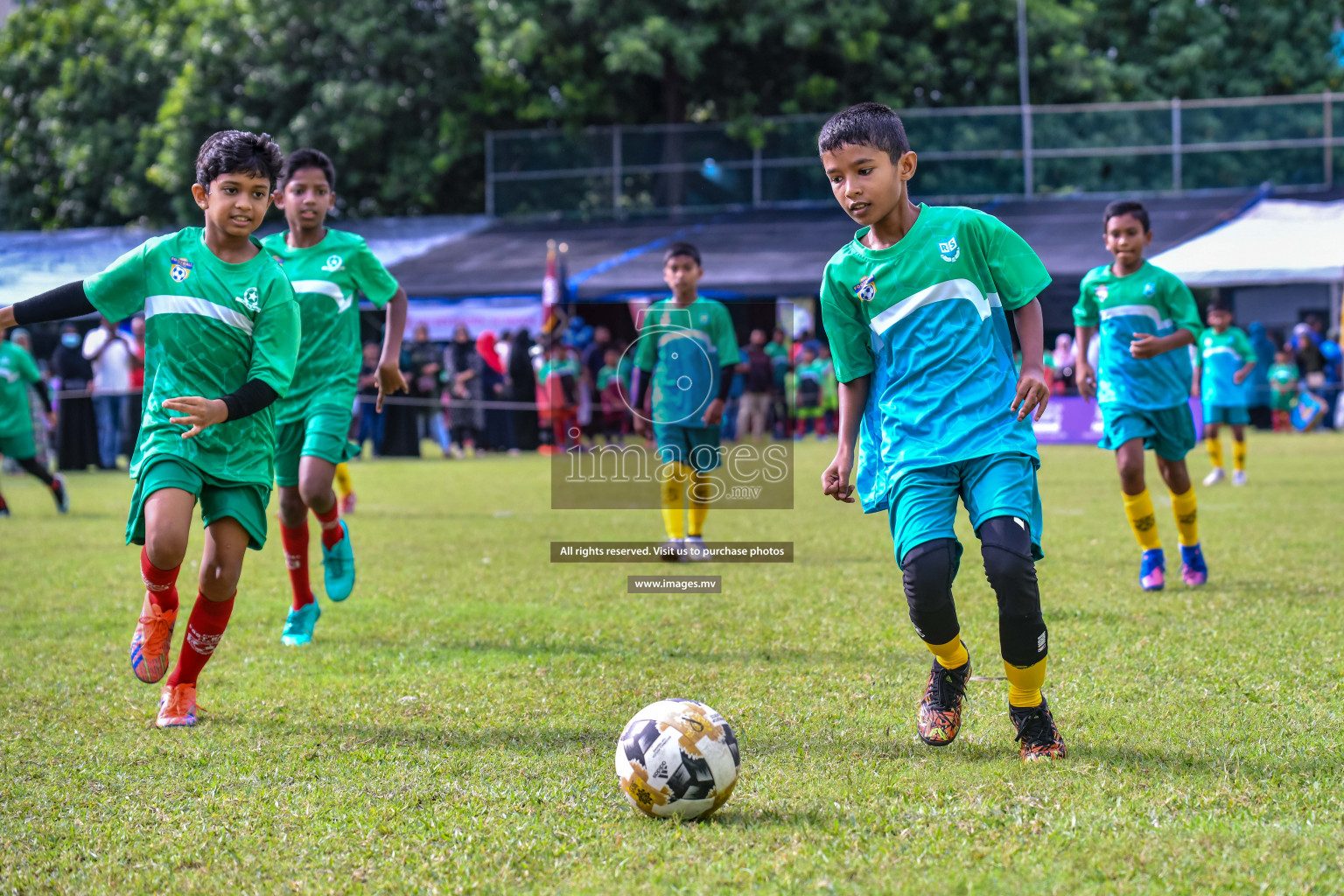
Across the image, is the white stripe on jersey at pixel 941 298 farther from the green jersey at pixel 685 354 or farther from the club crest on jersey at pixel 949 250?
the green jersey at pixel 685 354

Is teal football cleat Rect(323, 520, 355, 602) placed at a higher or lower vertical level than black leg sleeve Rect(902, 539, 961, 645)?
lower

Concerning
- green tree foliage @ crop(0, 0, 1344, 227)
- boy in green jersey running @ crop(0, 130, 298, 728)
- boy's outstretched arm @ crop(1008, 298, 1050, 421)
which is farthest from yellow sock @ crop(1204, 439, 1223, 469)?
green tree foliage @ crop(0, 0, 1344, 227)

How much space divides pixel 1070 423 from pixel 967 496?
1837 centimetres

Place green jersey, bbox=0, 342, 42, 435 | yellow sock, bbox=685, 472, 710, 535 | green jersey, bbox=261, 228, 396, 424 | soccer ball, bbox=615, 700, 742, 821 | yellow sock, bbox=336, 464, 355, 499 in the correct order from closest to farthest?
soccer ball, bbox=615, 700, 742, 821
green jersey, bbox=261, 228, 396, 424
yellow sock, bbox=685, 472, 710, 535
yellow sock, bbox=336, 464, 355, 499
green jersey, bbox=0, 342, 42, 435

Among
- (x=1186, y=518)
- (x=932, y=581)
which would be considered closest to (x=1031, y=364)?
(x=932, y=581)

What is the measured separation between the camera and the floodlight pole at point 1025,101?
26.2 m

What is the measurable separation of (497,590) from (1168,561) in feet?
14.4

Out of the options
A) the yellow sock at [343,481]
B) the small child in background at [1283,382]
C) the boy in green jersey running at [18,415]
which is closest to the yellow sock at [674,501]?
the yellow sock at [343,481]

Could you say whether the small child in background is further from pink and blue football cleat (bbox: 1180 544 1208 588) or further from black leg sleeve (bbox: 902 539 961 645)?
black leg sleeve (bbox: 902 539 961 645)

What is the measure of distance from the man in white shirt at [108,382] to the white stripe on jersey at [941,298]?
16642 millimetres

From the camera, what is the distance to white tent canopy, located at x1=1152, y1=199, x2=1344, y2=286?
67.3ft

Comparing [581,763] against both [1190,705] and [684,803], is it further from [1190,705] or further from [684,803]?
[1190,705]

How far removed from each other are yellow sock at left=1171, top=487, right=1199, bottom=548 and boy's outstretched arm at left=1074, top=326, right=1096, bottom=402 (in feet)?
2.58

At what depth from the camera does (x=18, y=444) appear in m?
12.9
